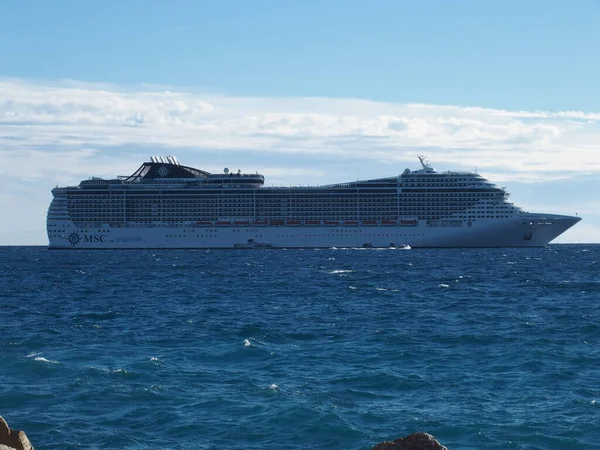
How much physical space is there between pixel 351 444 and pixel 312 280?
4214 centimetres

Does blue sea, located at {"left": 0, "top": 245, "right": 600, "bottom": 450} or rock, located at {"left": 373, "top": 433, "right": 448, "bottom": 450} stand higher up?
rock, located at {"left": 373, "top": 433, "right": 448, "bottom": 450}

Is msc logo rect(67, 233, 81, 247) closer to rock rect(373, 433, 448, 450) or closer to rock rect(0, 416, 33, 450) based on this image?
rock rect(0, 416, 33, 450)

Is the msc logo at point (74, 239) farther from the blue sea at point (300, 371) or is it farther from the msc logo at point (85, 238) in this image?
the blue sea at point (300, 371)

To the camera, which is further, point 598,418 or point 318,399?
point 318,399

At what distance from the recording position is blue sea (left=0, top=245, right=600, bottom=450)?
17328 mm

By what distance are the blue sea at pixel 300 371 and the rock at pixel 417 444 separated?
178 inches

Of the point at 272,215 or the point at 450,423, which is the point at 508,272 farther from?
the point at 272,215

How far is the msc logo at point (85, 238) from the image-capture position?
130 metres

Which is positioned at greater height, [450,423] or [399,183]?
[399,183]

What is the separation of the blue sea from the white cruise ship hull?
7991cm

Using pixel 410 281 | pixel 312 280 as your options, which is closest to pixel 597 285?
pixel 410 281

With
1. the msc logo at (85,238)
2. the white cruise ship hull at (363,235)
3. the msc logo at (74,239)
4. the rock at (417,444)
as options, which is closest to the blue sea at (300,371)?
the rock at (417,444)

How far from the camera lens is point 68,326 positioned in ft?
106

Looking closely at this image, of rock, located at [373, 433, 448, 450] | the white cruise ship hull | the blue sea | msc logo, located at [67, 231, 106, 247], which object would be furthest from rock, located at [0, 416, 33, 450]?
msc logo, located at [67, 231, 106, 247]
